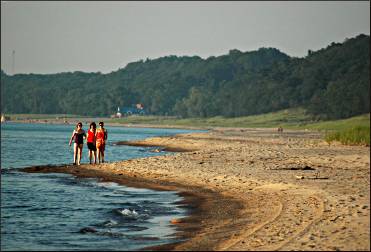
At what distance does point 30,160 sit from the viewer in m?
44.4

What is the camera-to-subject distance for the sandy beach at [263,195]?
14.1 m

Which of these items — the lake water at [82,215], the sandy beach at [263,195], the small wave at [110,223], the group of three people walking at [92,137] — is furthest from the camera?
the group of three people walking at [92,137]

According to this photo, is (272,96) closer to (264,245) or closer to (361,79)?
(361,79)

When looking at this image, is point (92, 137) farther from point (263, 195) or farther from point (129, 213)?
point (129, 213)

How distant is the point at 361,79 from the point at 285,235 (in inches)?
5246

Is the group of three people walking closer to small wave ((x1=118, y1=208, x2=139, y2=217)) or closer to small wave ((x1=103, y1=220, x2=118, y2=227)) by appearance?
small wave ((x1=118, y1=208, x2=139, y2=217))

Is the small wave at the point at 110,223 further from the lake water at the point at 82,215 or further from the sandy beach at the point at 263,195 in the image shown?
the sandy beach at the point at 263,195

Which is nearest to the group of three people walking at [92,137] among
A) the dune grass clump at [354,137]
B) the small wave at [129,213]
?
the small wave at [129,213]

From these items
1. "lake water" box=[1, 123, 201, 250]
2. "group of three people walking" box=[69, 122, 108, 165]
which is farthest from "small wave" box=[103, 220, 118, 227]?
"group of three people walking" box=[69, 122, 108, 165]

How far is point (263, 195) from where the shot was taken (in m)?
22.0

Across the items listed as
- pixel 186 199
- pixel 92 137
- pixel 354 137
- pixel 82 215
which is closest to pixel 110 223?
pixel 82 215

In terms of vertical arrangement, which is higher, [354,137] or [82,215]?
[354,137]

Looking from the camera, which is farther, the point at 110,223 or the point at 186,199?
the point at 186,199

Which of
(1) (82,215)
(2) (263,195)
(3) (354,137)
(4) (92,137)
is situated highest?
(4) (92,137)
